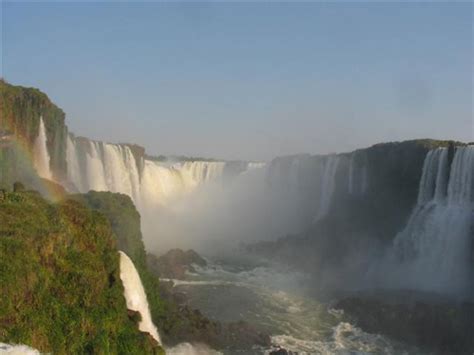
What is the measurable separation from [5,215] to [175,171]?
4052 centimetres

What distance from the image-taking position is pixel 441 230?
2572 cm

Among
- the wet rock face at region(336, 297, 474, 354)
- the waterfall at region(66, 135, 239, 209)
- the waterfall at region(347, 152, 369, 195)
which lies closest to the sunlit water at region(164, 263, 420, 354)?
the wet rock face at region(336, 297, 474, 354)

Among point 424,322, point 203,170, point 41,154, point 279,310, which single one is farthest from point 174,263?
point 203,170

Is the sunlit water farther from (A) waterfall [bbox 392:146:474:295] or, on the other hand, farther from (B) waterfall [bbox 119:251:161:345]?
(A) waterfall [bbox 392:146:474:295]

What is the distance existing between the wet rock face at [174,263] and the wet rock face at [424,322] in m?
10.2

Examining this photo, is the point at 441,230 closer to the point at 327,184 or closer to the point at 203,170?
the point at 327,184

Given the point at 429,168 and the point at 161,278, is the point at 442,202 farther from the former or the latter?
the point at 161,278

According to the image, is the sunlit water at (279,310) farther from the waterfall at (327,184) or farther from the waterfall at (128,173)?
the waterfall at (128,173)

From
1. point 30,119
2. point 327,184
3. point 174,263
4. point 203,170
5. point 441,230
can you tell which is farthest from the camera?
point 203,170

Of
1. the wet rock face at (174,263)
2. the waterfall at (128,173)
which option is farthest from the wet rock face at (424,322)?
the waterfall at (128,173)

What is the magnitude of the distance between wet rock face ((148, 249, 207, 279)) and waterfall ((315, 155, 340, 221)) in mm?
12642

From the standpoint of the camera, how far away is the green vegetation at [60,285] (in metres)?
9.45

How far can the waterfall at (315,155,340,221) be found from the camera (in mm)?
39875

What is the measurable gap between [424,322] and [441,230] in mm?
7091
